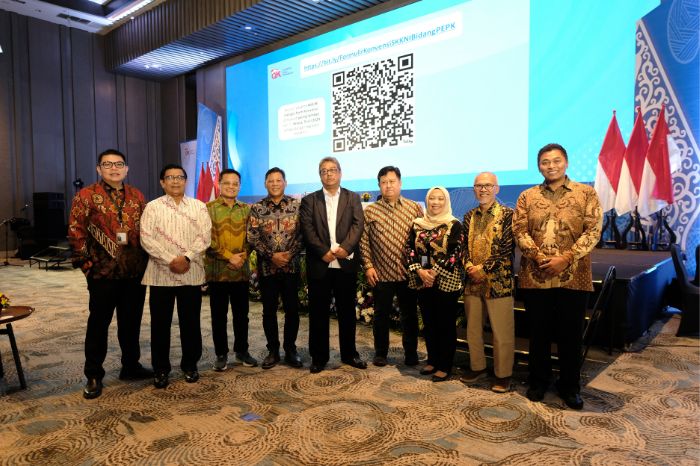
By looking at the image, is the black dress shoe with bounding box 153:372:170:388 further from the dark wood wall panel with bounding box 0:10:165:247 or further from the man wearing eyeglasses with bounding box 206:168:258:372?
the dark wood wall panel with bounding box 0:10:165:247

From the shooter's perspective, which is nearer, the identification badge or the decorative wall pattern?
the identification badge

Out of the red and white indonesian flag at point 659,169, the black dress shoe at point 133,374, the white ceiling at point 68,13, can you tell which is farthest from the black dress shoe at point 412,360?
the white ceiling at point 68,13

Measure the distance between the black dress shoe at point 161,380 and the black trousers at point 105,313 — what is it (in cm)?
30

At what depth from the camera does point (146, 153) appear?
11.9 meters

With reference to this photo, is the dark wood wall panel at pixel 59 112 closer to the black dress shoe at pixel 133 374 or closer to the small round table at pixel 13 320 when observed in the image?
the small round table at pixel 13 320

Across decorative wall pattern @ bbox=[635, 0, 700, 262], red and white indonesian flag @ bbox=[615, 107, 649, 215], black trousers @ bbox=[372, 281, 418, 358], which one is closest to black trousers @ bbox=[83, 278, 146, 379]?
black trousers @ bbox=[372, 281, 418, 358]

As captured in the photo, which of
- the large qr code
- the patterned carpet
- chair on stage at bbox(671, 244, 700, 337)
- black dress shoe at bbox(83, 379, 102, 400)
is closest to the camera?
the patterned carpet

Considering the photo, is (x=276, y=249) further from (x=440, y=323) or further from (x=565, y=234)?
(x=565, y=234)

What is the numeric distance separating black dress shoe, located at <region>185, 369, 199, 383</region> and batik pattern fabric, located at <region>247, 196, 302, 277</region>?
735 mm

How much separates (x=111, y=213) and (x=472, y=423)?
7.36 ft

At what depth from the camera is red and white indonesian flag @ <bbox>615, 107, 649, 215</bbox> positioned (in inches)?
188

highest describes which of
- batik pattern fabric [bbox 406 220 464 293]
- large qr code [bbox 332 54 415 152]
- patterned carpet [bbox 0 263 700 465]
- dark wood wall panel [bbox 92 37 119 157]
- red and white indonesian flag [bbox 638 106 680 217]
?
dark wood wall panel [bbox 92 37 119 157]

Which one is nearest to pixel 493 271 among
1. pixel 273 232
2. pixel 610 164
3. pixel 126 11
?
pixel 273 232

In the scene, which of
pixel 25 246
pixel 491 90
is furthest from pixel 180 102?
pixel 491 90
